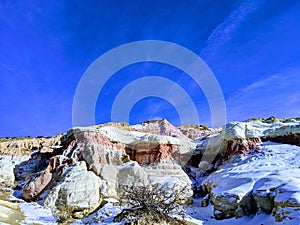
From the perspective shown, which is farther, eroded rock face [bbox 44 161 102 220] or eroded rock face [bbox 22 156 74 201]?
eroded rock face [bbox 22 156 74 201]

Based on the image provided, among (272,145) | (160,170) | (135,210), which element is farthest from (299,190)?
(160,170)

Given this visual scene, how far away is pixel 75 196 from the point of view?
16.2 metres

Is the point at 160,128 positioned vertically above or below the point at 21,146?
below

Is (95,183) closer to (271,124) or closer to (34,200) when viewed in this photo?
(34,200)

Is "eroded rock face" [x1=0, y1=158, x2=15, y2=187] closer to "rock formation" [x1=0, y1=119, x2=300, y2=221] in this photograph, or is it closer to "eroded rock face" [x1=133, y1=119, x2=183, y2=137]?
"rock formation" [x1=0, y1=119, x2=300, y2=221]

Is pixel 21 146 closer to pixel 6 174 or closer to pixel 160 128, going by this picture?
pixel 6 174

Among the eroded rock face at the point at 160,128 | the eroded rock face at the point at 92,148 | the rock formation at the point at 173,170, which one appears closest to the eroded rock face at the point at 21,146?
the rock formation at the point at 173,170

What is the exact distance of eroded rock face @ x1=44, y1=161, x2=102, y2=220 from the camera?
50.9ft

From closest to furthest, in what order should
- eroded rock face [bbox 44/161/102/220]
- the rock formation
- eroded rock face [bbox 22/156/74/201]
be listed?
1. the rock formation
2. eroded rock face [bbox 44/161/102/220]
3. eroded rock face [bbox 22/156/74/201]

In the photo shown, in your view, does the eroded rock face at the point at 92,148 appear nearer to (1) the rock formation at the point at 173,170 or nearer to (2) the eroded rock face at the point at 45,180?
(1) the rock formation at the point at 173,170

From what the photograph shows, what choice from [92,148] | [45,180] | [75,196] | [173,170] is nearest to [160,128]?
[173,170]

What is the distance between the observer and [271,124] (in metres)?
25.1

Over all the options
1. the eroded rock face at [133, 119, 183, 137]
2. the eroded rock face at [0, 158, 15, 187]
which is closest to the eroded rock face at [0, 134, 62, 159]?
the eroded rock face at [0, 158, 15, 187]

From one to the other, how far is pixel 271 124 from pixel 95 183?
16.8 metres
